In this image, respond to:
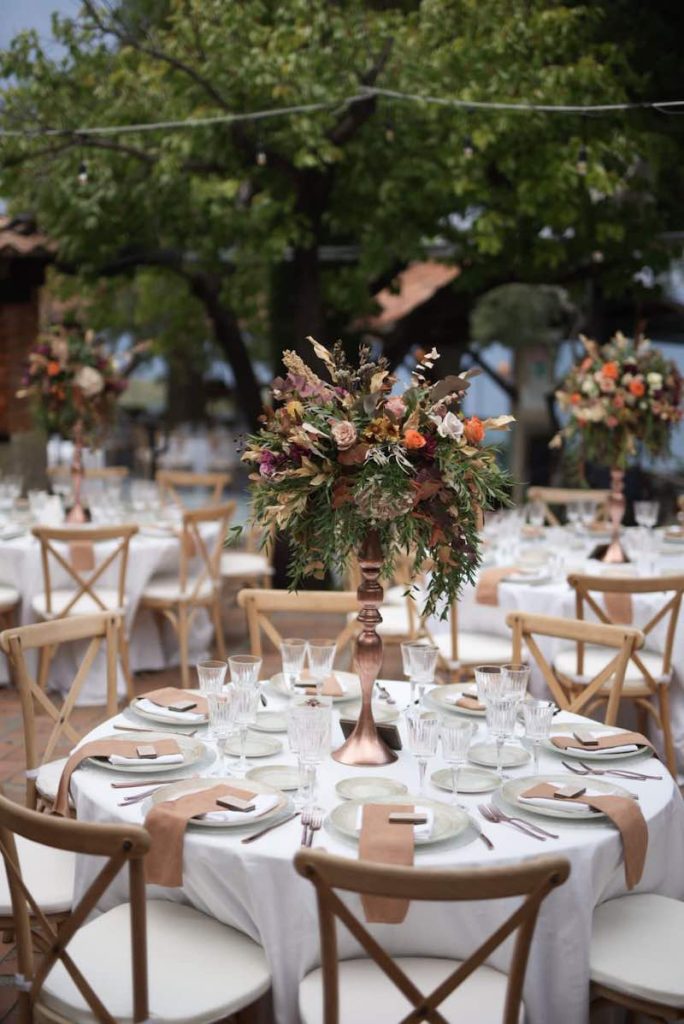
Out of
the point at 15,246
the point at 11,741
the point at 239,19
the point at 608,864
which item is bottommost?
the point at 11,741

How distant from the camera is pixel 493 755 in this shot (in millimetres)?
2805

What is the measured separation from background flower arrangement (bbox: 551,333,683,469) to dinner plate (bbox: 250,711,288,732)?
9.00ft

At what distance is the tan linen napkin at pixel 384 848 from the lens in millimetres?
2121

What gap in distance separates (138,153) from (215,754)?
17.2ft

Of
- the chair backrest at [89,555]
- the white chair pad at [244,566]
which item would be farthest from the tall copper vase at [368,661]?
the white chair pad at [244,566]

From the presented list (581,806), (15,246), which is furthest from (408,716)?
(15,246)

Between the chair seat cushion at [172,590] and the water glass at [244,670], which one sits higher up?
the water glass at [244,670]

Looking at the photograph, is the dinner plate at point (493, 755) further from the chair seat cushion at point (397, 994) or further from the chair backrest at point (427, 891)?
the chair backrest at point (427, 891)

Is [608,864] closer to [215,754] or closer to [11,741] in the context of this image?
[215,754]

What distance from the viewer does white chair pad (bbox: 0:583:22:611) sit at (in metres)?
6.00

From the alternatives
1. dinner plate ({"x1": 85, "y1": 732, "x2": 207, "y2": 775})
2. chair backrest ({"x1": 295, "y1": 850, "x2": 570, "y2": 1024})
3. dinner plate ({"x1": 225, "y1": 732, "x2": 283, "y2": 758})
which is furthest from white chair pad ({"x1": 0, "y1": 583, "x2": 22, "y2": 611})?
chair backrest ({"x1": 295, "y1": 850, "x2": 570, "y2": 1024})

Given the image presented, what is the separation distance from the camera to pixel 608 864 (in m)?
2.31

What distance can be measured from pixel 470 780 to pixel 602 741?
46 centimetres

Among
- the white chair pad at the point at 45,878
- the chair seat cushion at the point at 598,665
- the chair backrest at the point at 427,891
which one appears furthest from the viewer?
the chair seat cushion at the point at 598,665
